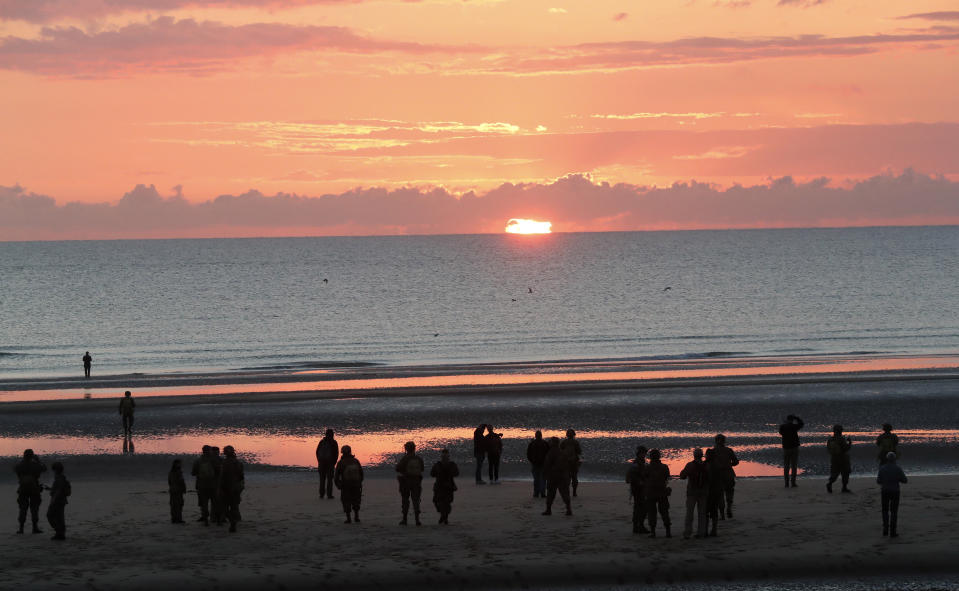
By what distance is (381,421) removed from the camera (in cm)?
3897

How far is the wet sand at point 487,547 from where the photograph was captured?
17.3m

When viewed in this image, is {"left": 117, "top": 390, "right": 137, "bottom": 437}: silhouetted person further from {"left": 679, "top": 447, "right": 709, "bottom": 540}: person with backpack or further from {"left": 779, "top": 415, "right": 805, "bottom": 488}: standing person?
{"left": 679, "top": 447, "right": 709, "bottom": 540}: person with backpack

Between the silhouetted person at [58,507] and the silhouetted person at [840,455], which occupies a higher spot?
the silhouetted person at [840,455]

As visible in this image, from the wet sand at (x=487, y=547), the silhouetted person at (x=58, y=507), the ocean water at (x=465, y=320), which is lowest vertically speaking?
the wet sand at (x=487, y=547)

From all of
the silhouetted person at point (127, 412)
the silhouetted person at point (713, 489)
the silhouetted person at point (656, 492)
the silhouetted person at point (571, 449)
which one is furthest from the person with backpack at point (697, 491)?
the silhouetted person at point (127, 412)

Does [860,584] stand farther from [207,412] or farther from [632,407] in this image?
[207,412]

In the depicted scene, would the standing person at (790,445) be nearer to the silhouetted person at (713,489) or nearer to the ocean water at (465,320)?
the silhouetted person at (713,489)

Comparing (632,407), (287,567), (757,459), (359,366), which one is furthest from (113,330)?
(287,567)

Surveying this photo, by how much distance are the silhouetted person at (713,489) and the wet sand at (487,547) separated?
1.17ft

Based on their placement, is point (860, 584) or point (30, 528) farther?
point (30, 528)

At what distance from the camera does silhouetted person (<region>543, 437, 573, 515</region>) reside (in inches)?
839

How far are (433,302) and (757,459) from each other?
106269mm

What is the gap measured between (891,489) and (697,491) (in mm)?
3341

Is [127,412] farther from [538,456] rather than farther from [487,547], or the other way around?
[487,547]
